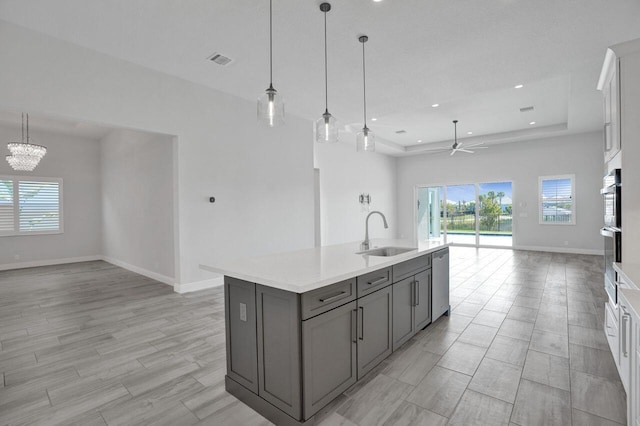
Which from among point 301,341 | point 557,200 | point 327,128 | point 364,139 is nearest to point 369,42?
point 364,139

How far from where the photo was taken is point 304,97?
525 centimetres

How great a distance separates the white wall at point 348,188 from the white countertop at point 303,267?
5.36m

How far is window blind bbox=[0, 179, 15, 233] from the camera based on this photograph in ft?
22.4

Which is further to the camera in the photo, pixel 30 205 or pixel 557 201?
pixel 557 201

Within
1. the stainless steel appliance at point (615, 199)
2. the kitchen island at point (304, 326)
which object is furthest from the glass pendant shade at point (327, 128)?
the stainless steel appliance at point (615, 199)

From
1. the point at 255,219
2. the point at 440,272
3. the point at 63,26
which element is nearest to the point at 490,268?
the point at 440,272

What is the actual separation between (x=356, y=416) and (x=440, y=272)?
2.01 metres

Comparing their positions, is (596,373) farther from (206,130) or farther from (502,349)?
(206,130)

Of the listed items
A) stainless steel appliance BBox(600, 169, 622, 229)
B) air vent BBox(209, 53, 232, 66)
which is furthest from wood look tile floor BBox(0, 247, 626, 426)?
air vent BBox(209, 53, 232, 66)

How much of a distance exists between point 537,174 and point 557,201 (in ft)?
2.90

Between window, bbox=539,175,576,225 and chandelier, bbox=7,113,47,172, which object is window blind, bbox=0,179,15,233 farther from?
window, bbox=539,175,576,225

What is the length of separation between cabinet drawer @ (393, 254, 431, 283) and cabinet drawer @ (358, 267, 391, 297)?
15 centimetres

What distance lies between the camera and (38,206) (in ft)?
24.0

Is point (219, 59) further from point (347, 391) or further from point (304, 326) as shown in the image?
point (347, 391)
